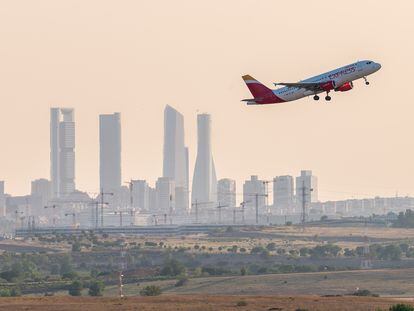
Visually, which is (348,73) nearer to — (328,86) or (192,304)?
(328,86)

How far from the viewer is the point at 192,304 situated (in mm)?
169250

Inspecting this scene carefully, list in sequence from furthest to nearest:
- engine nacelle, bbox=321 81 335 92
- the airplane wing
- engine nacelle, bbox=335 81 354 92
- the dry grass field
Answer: engine nacelle, bbox=335 81 354 92 → the airplane wing → engine nacelle, bbox=321 81 335 92 → the dry grass field

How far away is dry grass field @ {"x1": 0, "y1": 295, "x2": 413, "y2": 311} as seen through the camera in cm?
16388

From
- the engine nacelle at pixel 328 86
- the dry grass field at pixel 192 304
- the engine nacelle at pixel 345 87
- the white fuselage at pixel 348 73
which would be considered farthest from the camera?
the engine nacelle at pixel 345 87

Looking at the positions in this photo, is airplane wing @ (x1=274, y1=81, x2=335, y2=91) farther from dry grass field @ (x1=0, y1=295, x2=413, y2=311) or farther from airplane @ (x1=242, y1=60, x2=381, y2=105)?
dry grass field @ (x1=0, y1=295, x2=413, y2=311)

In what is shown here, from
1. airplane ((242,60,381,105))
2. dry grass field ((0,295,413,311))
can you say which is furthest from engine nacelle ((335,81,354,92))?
dry grass field ((0,295,413,311))

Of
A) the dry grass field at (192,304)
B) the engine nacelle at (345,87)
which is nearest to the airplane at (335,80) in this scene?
the engine nacelle at (345,87)

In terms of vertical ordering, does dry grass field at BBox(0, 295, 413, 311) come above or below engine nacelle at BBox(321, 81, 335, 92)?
below

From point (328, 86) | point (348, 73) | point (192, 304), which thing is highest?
point (348, 73)

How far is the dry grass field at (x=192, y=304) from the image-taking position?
164 metres

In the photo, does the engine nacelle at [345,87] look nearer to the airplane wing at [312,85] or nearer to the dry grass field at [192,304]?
the airplane wing at [312,85]

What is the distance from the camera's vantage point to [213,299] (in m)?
178

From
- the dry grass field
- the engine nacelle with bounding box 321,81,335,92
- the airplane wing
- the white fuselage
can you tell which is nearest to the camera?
the dry grass field

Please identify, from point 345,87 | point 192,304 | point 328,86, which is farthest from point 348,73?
point 192,304
